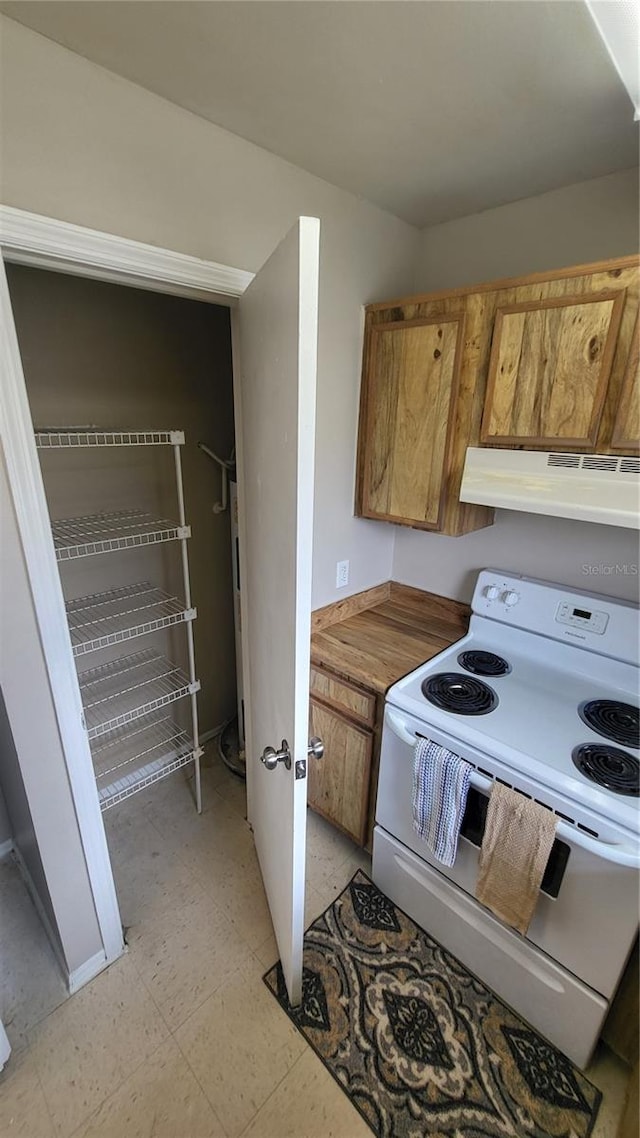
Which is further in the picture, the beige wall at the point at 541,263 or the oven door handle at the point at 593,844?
the beige wall at the point at 541,263

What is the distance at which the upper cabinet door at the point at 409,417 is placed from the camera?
4.96 feet

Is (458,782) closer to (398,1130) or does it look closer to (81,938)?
(398,1130)

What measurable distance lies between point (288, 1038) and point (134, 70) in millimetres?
2510

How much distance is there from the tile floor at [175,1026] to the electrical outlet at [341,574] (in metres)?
1.14

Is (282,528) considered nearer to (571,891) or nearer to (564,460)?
(564,460)

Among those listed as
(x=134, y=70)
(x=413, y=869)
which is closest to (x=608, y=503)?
(x=413, y=869)

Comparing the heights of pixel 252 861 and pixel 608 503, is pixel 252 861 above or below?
below

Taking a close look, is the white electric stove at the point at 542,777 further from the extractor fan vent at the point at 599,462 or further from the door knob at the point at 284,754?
the extractor fan vent at the point at 599,462

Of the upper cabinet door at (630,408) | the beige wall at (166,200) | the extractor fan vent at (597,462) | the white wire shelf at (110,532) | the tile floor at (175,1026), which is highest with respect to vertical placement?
the beige wall at (166,200)

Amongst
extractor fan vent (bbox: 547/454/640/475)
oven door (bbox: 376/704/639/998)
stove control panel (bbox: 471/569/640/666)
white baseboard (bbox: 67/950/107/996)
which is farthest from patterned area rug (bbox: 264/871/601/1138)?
extractor fan vent (bbox: 547/454/640/475)

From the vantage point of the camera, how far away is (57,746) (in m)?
1.23

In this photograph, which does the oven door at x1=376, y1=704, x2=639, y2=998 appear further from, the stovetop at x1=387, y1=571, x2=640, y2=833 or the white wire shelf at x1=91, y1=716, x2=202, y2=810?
the white wire shelf at x1=91, y1=716, x2=202, y2=810

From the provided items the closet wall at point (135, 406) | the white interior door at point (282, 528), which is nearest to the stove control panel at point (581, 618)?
the white interior door at point (282, 528)

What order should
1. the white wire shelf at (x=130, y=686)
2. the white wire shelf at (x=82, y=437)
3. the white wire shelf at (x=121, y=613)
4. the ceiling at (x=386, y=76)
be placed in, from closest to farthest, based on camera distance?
the ceiling at (x=386, y=76)
the white wire shelf at (x=82, y=437)
the white wire shelf at (x=121, y=613)
the white wire shelf at (x=130, y=686)
